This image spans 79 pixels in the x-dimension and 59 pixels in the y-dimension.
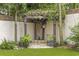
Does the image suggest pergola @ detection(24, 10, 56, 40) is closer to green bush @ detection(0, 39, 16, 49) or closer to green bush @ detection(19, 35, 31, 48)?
green bush @ detection(19, 35, 31, 48)

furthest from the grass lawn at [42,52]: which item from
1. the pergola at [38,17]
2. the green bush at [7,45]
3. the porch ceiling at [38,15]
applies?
the porch ceiling at [38,15]

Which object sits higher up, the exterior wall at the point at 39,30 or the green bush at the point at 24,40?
the exterior wall at the point at 39,30

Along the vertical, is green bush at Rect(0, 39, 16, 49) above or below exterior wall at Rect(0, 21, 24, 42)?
below

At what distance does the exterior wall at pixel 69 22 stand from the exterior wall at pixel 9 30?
0.40m

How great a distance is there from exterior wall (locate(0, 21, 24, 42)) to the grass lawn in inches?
5.0

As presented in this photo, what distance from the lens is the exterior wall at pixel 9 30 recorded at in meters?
5.43

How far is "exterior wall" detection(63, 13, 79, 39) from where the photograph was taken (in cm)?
543

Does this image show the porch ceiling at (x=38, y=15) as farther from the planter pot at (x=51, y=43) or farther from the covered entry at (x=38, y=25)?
the planter pot at (x=51, y=43)

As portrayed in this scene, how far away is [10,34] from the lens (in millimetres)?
5453

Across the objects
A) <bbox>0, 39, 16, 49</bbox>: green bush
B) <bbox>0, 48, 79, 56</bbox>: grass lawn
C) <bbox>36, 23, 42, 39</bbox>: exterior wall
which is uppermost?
<bbox>36, 23, 42, 39</bbox>: exterior wall

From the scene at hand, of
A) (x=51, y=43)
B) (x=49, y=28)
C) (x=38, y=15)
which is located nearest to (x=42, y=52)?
(x=51, y=43)

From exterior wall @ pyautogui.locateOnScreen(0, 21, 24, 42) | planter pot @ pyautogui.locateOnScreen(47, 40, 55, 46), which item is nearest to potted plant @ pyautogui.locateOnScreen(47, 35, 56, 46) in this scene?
planter pot @ pyautogui.locateOnScreen(47, 40, 55, 46)

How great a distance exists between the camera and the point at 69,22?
215 inches

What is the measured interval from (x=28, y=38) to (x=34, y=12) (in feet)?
0.79
